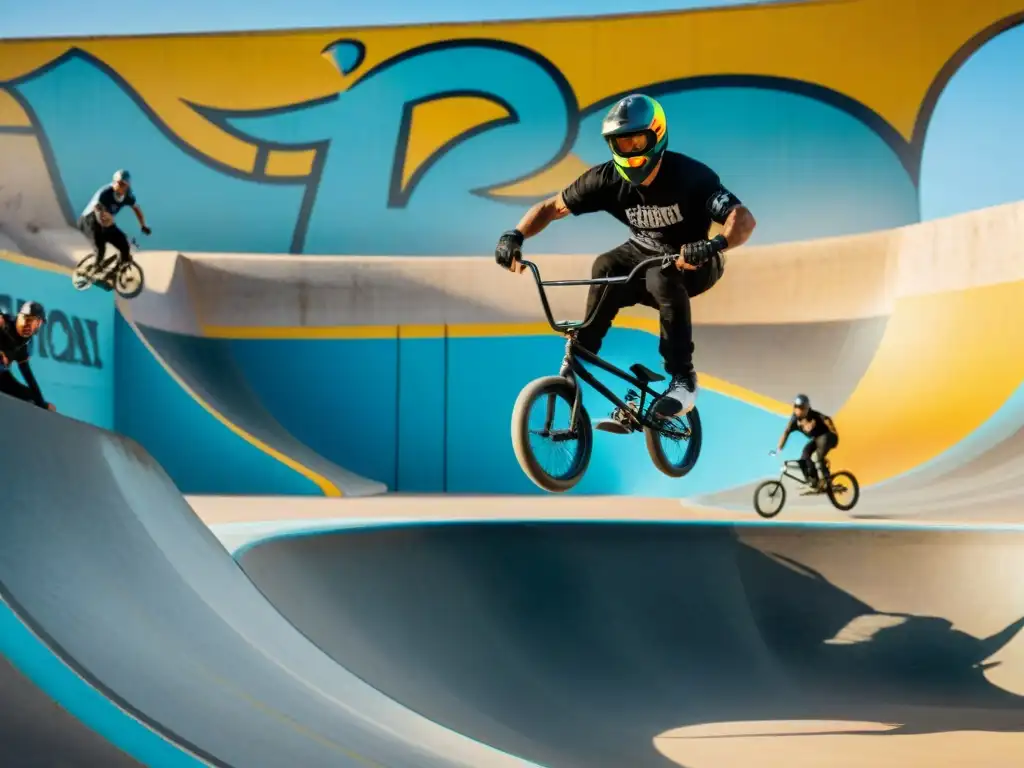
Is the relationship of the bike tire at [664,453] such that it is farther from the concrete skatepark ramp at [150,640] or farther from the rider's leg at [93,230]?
the rider's leg at [93,230]

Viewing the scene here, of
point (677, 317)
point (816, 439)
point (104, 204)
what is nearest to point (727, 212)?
Answer: point (677, 317)

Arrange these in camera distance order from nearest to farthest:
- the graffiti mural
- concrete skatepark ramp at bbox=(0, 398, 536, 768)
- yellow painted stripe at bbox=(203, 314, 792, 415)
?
concrete skatepark ramp at bbox=(0, 398, 536, 768) → yellow painted stripe at bbox=(203, 314, 792, 415) → the graffiti mural

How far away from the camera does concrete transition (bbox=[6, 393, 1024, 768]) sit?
3.12 metres

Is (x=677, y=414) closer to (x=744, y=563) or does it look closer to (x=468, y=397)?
(x=744, y=563)

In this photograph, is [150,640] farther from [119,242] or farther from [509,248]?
[119,242]

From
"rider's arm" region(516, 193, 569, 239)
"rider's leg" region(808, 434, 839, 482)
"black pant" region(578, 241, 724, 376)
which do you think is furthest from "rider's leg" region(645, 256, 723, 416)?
"rider's leg" region(808, 434, 839, 482)

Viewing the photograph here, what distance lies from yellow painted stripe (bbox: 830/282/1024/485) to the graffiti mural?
3.70 meters

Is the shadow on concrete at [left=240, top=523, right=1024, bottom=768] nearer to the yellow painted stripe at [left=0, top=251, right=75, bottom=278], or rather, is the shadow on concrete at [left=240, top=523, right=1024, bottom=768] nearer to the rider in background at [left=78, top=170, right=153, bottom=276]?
the rider in background at [left=78, top=170, right=153, bottom=276]

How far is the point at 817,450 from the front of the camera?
13531 mm

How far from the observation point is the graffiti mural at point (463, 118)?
20.8m

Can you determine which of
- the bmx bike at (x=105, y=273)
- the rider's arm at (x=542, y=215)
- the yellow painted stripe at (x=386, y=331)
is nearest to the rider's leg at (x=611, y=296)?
the rider's arm at (x=542, y=215)

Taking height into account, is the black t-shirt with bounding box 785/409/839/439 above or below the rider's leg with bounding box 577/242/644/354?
above

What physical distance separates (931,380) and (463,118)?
37.2ft

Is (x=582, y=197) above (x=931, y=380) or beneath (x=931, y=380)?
beneath
